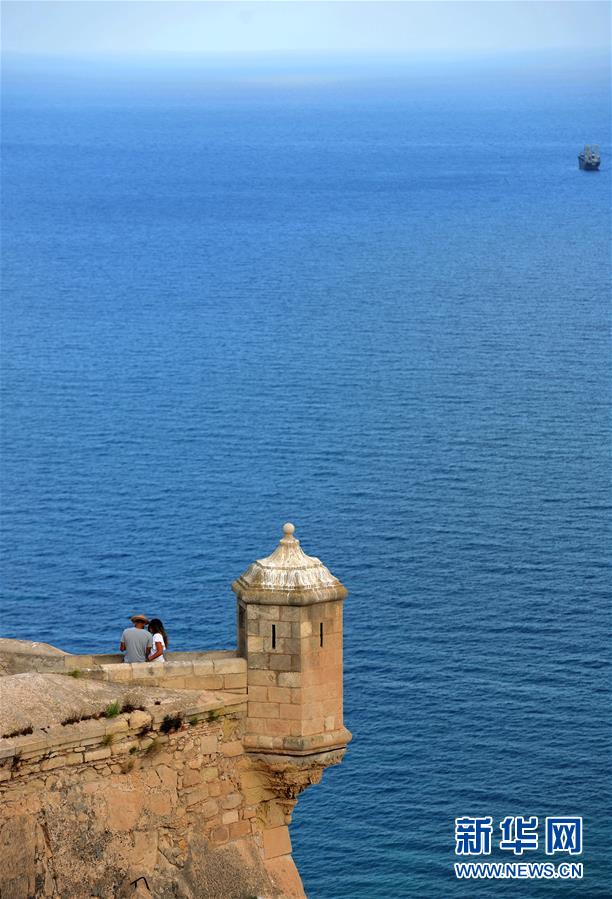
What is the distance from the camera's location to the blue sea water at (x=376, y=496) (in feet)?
249

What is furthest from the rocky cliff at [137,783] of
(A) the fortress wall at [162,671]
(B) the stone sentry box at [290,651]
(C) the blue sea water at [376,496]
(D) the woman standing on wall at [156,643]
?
(C) the blue sea water at [376,496]

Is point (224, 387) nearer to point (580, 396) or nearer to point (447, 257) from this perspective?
point (580, 396)

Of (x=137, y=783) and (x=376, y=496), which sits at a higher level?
(x=376, y=496)

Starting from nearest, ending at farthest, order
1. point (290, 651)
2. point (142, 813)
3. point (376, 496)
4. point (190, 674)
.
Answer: point (142, 813) < point (290, 651) < point (190, 674) < point (376, 496)

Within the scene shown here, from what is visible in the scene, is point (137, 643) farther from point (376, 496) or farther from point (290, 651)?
point (376, 496)

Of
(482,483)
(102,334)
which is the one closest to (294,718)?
(482,483)

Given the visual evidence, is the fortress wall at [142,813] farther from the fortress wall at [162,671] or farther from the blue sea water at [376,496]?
the blue sea water at [376,496]

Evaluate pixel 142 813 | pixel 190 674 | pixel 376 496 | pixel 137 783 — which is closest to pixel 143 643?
pixel 190 674

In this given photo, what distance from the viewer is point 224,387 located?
146 metres

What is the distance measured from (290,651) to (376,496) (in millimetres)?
85096

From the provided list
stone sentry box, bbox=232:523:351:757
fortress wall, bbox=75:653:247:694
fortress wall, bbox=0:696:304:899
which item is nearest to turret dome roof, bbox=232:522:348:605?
stone sentry box, bbox=232:523:351:757

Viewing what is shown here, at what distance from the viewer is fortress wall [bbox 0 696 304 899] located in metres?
25.5

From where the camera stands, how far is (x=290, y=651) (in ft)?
88.8

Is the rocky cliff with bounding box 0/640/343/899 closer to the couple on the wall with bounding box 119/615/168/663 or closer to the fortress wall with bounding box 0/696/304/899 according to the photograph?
the fortress wall with bounding box 0/696/304/899
